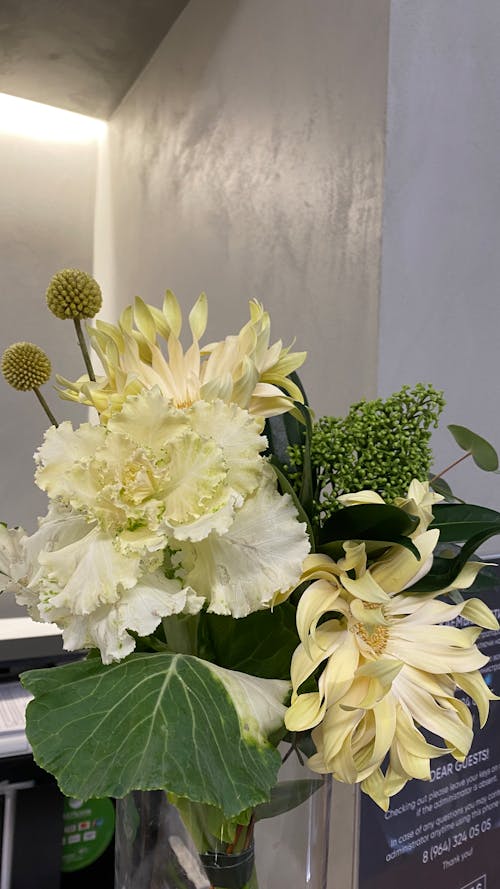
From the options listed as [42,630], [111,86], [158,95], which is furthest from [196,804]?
[111,86]

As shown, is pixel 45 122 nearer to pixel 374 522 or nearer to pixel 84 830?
pixel 84 830

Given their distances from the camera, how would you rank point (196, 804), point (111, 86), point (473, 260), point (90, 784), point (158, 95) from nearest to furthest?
point (90, 784) → point (196, 804) → point (473, 260) → point (158, 95) → point (111, 86)

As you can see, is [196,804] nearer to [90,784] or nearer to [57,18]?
[90,784]

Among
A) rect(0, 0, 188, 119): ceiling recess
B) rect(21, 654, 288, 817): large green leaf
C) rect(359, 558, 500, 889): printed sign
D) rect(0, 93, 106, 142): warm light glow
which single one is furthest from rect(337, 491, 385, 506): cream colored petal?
rect(0, 93, 106, 142): warm light glow

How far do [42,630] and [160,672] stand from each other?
1.50m

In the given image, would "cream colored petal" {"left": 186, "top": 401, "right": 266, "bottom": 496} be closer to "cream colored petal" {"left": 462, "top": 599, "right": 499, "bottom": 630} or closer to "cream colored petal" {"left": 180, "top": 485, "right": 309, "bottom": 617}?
"cream colored petal" {"left": 180, "top": 485, "right": 309, "bottom": 617}

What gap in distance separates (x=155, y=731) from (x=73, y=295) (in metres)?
0.23

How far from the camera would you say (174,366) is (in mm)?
440

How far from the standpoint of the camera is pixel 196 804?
43 cm

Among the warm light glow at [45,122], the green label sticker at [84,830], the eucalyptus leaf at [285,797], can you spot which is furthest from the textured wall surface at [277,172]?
the green label sticker at [84,830]

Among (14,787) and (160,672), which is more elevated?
(160,672)

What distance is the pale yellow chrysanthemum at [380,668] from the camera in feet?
1.29

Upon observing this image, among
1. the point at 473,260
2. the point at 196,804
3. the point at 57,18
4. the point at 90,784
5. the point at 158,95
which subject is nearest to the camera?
the point at 90,784

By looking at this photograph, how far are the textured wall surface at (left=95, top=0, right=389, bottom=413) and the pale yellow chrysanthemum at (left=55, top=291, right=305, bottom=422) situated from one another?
573 mm
